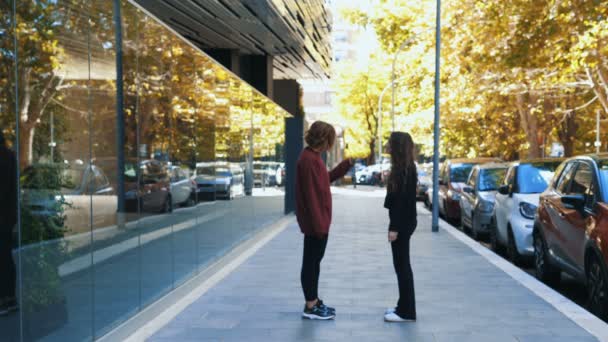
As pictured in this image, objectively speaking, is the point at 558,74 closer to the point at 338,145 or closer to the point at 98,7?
the point at 98,7

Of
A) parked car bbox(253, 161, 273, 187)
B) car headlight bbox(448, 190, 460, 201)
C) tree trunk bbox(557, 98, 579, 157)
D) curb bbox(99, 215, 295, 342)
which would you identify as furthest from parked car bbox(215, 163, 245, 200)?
tree trunk bbox(557, 98, 579, 157)

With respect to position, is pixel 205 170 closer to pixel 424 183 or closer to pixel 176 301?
pixel 176 301

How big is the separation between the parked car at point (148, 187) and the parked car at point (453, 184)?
1353 cm

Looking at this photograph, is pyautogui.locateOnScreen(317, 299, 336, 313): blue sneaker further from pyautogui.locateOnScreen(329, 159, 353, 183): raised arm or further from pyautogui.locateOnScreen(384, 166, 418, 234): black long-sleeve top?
pyautogui.locateOnScreen(329, 159, 353, 183): raised arm

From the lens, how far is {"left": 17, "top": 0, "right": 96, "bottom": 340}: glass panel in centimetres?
445

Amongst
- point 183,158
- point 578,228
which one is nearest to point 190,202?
point 183,158

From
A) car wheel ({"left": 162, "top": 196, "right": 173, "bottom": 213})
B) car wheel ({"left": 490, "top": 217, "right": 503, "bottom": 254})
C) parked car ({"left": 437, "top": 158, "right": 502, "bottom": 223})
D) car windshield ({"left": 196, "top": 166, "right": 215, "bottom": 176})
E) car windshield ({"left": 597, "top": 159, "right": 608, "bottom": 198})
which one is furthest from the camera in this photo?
parked car ({"left": 437, "top": 158, "right": 502, "bottom": 223})

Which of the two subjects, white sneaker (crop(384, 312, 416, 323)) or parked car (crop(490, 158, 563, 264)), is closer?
white sneaker (crop(384, 312, 416, 323))

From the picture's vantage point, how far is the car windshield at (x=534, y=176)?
40.0 ft

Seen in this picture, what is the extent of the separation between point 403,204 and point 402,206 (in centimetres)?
2

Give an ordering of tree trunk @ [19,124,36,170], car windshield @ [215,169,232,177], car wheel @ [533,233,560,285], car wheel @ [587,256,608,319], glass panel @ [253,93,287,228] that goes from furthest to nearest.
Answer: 1. glass panel @ [253,93,287,228]
2. car windshield @ [215,169,232,177]
3. car wheel @ [533,233,560,285]
4. car wheel @ [587,256,608,319]
5. tree trunk @ [19,124,36,170]

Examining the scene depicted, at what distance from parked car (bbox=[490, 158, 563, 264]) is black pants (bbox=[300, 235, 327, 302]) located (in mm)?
5269

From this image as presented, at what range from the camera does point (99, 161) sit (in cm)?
571

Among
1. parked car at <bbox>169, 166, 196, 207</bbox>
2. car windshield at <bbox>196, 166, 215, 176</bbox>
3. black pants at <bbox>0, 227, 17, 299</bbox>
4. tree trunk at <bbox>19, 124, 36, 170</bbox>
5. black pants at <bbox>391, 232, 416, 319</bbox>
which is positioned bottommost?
black pants at <bbox>391, 232, 416, 319</bbox>
